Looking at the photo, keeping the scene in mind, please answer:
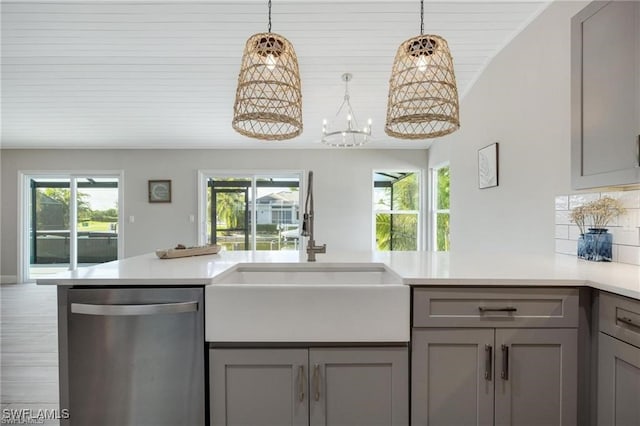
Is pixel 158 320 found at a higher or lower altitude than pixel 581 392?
higher

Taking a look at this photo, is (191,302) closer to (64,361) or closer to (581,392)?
(64,361)

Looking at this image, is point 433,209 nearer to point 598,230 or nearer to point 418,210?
point 418,210

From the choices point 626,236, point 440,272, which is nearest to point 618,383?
point 440,272

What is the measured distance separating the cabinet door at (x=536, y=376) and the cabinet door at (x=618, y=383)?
79 millimetres

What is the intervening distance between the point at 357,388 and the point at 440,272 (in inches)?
23.2

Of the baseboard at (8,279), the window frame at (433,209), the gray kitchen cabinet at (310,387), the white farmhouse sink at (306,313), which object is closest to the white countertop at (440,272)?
the white farmhouse sink at (306,313)

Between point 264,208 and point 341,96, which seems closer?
point 341,96

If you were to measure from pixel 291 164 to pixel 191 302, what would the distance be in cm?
407

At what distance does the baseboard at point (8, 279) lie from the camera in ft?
16.1

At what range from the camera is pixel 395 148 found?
201 inches

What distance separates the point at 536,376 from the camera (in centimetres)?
120

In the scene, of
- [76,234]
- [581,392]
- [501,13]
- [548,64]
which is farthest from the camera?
[76,234]

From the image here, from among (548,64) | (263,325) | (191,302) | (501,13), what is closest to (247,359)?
(263,325)

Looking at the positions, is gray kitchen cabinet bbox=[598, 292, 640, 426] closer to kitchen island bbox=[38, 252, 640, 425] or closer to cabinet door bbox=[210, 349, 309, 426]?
kitchen island bbox=[38, 252, 640, 425]
